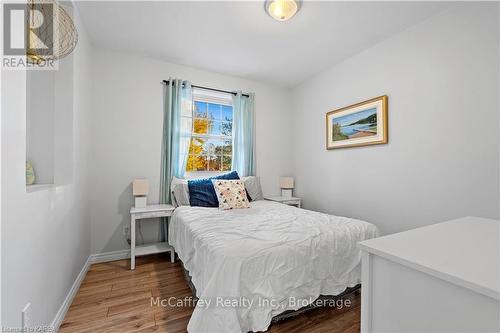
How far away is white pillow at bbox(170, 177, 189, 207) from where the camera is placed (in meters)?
2.79

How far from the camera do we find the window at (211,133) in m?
3.34

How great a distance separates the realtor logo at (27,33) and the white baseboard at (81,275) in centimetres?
163

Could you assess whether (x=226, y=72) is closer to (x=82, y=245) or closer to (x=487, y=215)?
(x=82, y=245)

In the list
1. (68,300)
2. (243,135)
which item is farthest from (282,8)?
(68,300)

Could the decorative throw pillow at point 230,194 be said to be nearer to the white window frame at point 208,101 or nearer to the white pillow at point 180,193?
the white pillow at point 180,193

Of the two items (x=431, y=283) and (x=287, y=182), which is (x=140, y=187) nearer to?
(x=287, y=182)

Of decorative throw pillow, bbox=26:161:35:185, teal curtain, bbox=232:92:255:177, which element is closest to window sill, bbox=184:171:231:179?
teal curtain, bbox=232:92:255:177

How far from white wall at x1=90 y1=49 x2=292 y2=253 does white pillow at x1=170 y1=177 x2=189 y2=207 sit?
0.31 meters

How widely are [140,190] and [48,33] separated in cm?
166

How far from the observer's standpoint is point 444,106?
2.05 metres

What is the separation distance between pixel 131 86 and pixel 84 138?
96 cm

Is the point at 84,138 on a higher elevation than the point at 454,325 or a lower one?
higher

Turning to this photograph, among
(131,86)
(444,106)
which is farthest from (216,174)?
(444,106)

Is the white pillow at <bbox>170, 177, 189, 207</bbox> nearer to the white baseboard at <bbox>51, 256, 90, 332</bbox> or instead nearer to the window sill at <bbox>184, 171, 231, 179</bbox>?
the window sill at <bbox>184, 171, 231, 179</bbox>
